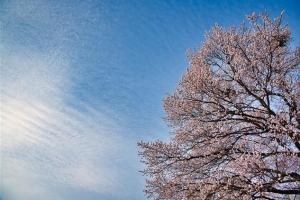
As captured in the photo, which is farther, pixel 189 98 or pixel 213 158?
pixel 189 98

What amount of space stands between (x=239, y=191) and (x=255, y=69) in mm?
4102

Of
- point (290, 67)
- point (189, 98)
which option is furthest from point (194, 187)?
point (290, 67)

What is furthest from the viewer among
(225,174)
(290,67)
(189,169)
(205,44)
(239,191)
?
(205,44)

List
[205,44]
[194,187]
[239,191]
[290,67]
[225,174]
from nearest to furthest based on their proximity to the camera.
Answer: [239,191] → [225,174] → [194,187] → [290,67] → [205,44]

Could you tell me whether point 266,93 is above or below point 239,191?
above

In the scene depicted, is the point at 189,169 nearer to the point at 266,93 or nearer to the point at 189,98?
the point at 189,98

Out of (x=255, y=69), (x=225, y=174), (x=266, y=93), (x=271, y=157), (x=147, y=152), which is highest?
(x=255, y=69)

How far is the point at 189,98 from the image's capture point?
27.6 ft

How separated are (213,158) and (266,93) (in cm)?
293

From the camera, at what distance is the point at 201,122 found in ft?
26.5

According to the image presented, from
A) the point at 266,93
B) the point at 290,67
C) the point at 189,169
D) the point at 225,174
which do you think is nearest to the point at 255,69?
the point at 266,93

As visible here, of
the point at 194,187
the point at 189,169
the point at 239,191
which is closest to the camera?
the point at 239,191

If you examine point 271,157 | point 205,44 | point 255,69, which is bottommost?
point 271,157

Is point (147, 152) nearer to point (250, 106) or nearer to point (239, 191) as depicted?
point (239, 191)
